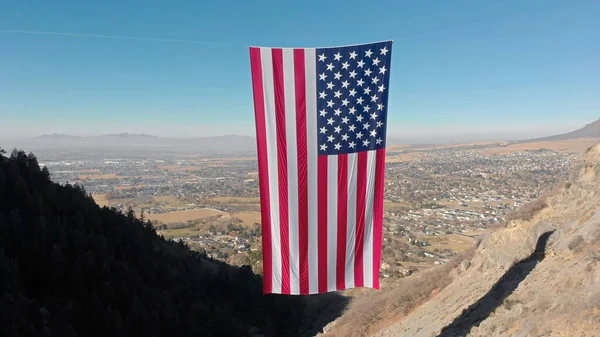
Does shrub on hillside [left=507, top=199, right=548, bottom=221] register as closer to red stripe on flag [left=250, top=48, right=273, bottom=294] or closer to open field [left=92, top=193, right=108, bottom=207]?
red stripe on flag [left=250, top=48, right=273, bottom=294]

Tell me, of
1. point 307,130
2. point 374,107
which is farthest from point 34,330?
point 374,107

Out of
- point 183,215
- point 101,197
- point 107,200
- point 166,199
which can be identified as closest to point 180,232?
point 183,215

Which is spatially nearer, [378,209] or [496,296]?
[378,209]

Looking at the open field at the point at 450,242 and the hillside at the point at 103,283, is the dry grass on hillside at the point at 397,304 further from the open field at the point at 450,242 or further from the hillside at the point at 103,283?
the open field at the point at 450,242

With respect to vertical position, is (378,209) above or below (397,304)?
above

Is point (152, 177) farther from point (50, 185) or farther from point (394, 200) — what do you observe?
point (50, 185)

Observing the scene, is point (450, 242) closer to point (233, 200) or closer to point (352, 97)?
point (352, 97)
